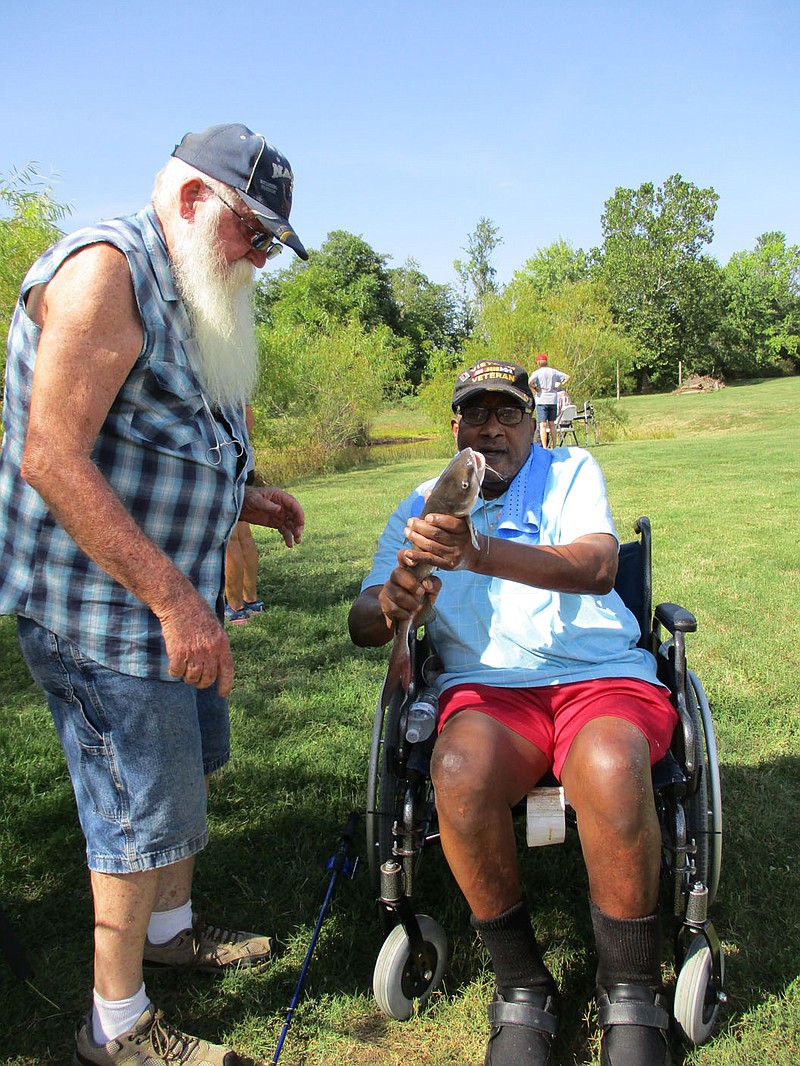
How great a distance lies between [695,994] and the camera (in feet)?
6.53

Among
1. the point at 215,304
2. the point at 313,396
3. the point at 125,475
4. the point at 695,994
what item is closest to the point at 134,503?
the point at 125,475

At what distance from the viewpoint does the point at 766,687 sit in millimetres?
4211

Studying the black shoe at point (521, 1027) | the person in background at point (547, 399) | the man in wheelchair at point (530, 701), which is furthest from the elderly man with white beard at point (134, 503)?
the person in background at point (547, 399)

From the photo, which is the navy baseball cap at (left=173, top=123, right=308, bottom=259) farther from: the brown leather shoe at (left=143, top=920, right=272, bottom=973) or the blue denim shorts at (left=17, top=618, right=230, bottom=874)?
the brown leather shoe at (left=143, top=920, right=272, bottom=973)

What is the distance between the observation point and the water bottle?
88.4 inches

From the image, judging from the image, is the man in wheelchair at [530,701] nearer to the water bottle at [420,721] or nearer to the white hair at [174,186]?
the water bottle at [420,721]

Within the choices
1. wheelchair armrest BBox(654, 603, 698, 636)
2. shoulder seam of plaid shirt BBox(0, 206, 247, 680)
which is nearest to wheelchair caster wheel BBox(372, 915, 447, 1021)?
shoulder seam of plaid shirt BBox(0, 206, 247, 680)

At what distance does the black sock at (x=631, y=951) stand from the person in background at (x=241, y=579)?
4.13 metres

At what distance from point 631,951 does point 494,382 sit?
5.59 ft

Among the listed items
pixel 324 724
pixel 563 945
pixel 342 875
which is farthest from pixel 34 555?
pixel 324 724

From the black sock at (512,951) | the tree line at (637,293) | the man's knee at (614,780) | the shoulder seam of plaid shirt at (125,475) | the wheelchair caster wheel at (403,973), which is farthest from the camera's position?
the tree line at (637,293)

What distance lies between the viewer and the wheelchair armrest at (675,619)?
2.38m

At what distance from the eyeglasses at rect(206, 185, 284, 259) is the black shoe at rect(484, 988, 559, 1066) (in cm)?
205

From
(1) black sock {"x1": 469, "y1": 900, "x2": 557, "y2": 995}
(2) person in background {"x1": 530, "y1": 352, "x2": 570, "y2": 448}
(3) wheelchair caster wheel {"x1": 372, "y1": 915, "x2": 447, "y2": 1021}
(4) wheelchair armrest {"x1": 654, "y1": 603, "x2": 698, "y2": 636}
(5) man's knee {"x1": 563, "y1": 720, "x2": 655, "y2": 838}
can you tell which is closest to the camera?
(5) man's knee {"x1": 563, "y1": 720, "x2": 655, "y2": 838}
